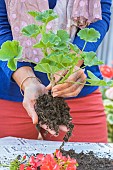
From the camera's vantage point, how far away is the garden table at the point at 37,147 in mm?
1348

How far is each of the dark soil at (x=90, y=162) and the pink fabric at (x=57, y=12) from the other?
35cm

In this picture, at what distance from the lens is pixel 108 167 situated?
4.08 feet

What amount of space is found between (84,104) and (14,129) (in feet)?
0.86


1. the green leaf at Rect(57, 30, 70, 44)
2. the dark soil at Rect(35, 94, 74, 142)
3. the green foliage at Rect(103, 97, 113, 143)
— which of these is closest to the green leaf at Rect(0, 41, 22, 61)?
the green leaf at Rect(57, 30, 70, 44)

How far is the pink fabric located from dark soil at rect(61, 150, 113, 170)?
13.8 inches

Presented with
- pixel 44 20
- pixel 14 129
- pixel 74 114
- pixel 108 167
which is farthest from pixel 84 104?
pixel 44 20

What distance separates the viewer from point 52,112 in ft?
4.12

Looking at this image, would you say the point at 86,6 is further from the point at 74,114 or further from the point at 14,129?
the point at 14,129

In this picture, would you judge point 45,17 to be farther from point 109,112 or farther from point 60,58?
point 109,112

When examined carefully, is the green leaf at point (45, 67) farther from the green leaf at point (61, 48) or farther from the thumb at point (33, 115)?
the thumb at point (33, 115)

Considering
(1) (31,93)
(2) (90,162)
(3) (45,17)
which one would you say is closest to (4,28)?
(1) (31,93)

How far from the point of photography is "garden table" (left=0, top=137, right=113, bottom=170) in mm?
1348

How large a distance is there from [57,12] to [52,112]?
15.8 inches

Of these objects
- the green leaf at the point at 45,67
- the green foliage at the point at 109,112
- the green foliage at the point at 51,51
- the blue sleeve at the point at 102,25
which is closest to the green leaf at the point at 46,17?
the green foliage at the point at 51,51
